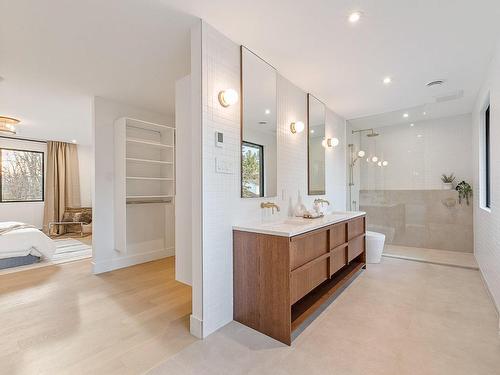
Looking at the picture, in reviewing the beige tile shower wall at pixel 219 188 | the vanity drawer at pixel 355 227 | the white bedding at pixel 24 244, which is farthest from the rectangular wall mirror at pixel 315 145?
the white bedding at pixel 24 244

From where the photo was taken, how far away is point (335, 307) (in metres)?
2.48

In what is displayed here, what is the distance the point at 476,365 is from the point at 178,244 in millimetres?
2425

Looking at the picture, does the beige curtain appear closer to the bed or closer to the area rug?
the area rug

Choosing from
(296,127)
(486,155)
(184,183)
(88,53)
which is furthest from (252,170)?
(486,155)

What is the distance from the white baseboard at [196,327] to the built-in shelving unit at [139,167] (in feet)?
6.78

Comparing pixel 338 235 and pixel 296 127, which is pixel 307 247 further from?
pixel 296 127

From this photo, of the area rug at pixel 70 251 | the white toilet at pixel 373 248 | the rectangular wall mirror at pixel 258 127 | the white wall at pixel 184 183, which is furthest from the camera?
the area rug at pixel 70 251

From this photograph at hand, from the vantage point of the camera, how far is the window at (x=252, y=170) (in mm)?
2441

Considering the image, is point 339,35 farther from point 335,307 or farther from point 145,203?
point 145,203

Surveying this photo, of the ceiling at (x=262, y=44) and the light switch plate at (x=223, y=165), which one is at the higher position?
the ceiling at (x=262, y=44)

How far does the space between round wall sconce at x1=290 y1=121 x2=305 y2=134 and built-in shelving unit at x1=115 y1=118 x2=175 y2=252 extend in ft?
7.01

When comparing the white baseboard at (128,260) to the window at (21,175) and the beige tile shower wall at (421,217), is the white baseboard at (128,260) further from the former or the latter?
the window at (21,175)

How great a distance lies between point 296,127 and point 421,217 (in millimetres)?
3281

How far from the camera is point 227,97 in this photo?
2.19 m
